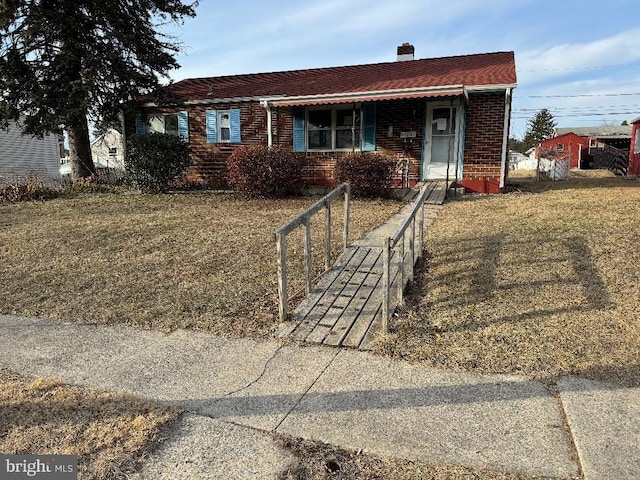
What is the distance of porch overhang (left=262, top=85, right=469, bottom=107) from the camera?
10914 millimetres

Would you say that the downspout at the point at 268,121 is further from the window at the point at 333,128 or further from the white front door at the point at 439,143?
the white front door at the point at 439,143

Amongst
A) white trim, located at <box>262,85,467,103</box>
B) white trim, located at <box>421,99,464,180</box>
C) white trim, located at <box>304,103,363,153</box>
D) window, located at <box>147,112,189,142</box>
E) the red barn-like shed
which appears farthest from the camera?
the red barn-like shed

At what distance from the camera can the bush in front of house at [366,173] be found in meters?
10.4

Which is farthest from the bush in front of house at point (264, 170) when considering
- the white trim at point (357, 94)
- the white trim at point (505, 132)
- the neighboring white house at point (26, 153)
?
the neighboring white house at point (26, 153)

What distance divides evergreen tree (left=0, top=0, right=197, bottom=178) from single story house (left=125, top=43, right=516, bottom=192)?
5.06 feet

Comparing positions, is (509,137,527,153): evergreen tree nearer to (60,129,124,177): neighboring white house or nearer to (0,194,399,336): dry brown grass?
(60,129,124,177): neighboring white house

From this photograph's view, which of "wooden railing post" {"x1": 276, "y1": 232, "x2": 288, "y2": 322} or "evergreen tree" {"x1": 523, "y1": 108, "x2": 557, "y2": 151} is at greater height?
"evergreen tree" {"x1": 523, "y1": 108, "x2": 557, "y2": 151}

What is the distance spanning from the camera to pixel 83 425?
8.80 feet

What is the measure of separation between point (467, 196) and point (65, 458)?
10722 mm

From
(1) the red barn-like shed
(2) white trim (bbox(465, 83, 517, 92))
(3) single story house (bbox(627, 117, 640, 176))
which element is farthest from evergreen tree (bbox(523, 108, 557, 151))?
(2) white trim (bbox(465, 83, 517, 92))

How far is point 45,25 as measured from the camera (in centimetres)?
1318

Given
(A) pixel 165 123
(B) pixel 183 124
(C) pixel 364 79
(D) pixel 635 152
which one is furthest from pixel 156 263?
(D) pixel 635 152

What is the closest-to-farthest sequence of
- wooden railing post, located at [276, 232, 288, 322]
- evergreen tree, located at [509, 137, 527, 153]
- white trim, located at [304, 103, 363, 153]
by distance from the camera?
1. wooden railing post, located at [276, 232, 288, 322]
2. white trim, located at [304, 103, 363, 153]
3. evergreen tree, located at [509, 137, 527, 153]

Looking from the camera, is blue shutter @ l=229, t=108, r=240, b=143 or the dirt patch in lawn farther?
blue shutter @ l=229, t=108, r=240, b=143
